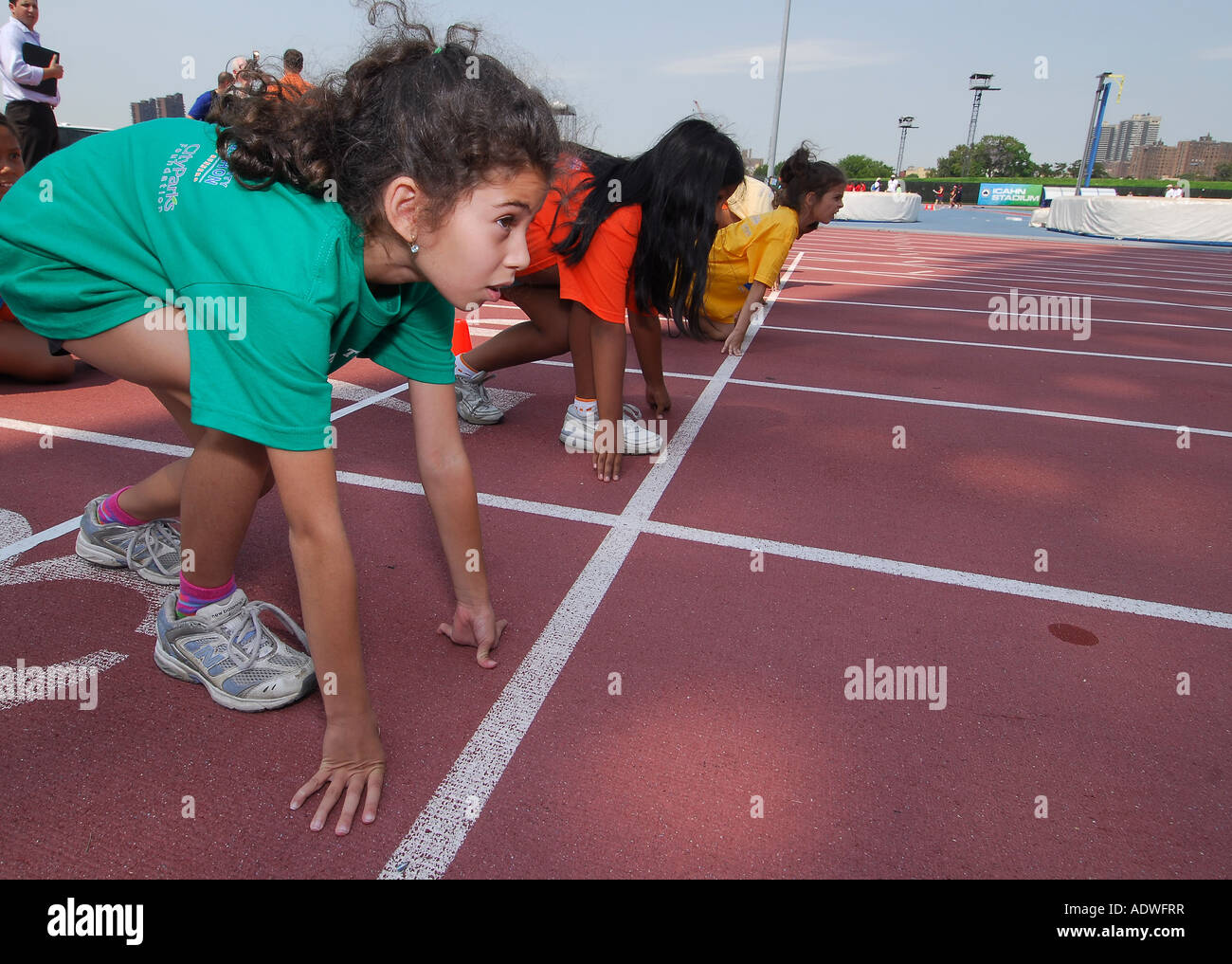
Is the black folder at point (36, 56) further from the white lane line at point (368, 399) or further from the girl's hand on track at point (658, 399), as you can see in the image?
the girl's hand on track at point (658, 399)

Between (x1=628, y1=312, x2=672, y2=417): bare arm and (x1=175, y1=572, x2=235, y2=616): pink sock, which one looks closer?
(x1=175, y1=572, x2=235, y2=616): pink sock

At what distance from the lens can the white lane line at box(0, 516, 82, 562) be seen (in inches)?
104

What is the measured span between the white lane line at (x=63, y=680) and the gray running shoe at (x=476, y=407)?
7.33 ft

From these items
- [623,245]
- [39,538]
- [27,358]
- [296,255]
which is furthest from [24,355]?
[296,255]

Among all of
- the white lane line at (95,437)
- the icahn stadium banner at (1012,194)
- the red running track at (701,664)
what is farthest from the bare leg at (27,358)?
the icahn stadium banner at (1012,194)

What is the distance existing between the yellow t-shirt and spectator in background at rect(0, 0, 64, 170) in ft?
19.6

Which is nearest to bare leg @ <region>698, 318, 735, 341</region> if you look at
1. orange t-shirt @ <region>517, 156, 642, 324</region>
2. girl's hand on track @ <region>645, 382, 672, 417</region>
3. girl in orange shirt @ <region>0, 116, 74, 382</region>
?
girl's hand on track @ <region>645, 382, 672, 417</region>

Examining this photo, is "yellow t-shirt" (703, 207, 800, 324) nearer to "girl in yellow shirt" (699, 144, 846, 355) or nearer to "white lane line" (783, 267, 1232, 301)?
"girl in yellow shirt" (699, 144, 846, 355)

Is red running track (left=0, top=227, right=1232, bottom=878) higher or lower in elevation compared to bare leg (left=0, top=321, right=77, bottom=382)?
lower

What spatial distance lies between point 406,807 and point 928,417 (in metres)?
4.07

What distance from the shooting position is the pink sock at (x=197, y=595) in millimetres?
2041
